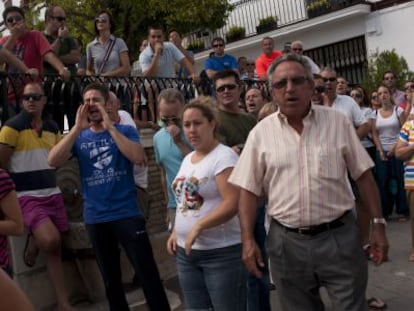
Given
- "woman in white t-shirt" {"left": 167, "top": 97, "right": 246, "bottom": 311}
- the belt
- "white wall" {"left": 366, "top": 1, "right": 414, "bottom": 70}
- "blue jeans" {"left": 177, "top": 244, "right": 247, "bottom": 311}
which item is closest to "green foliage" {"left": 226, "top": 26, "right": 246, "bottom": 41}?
"white wall" {"left": 366, "top": 1, "right": 414, "bottom": 70}

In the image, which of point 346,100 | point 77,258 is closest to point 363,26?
point 346,100

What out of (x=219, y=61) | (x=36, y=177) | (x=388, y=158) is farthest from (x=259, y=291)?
(x=219, y=61)

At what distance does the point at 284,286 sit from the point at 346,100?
3661mm

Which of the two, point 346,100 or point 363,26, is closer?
point 346,100

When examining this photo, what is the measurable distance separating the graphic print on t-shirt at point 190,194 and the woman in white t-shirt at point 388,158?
18.1 feet

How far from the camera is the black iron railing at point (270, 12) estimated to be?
19056mm

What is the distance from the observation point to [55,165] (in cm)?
450

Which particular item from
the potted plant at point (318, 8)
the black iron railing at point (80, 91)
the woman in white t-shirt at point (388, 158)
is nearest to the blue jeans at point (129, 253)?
the black iron railing at point (80, 91)

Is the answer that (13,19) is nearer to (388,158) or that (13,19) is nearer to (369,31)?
(388,158)

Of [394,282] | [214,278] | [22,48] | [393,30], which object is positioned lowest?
[394,282]

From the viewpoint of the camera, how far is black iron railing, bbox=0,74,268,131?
6.01 m

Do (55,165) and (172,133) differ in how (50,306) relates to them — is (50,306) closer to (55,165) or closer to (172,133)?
(55,165)

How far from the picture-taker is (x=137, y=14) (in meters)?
15.0

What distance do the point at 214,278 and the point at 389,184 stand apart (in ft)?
19.1
